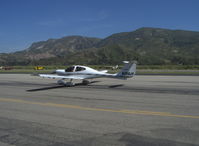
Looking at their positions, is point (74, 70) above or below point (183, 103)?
above

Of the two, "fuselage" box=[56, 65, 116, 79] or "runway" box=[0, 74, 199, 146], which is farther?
"fuselage" box=[56, 65, 116, 79]

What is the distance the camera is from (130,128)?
22.9 feet

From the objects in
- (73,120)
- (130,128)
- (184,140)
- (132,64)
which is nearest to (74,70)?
(132,64)

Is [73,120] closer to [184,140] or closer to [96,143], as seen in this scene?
[96,143]

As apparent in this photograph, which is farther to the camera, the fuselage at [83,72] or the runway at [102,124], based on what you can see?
the fuselage at [83,72]

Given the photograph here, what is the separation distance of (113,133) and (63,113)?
11.3 ft

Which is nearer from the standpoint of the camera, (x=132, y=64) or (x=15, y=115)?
(x=15, y=115)

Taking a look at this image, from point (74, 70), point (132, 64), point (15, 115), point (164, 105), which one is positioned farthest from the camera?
point (74, 70)

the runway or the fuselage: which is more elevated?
the fuselage

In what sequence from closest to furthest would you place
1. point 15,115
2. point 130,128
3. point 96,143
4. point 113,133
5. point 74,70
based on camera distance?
point 96,143, point 113,133, point 130,128, point 15,115, point 74,70

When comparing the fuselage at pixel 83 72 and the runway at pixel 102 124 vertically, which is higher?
the fuselage at pixel 83 72

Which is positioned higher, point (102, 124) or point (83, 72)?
point (83, 72)

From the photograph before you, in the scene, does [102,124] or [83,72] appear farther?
[83,72]

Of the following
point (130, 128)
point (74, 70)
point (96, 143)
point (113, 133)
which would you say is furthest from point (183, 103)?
point (74, 70)
